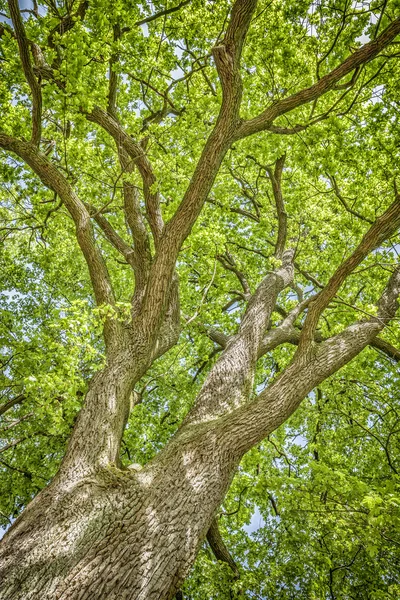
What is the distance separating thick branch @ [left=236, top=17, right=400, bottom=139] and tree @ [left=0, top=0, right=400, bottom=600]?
2 centimetres

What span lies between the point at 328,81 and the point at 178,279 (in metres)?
3.22

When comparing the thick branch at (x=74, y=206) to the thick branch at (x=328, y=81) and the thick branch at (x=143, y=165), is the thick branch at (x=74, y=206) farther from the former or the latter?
the thick branch at (x=328, y=81)

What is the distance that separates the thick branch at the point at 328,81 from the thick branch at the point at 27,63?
2.45m

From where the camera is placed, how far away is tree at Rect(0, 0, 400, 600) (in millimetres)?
2812

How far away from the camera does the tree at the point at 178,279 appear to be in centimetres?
281

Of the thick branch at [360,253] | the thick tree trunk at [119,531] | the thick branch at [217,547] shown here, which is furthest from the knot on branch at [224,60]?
the thick branch at [217,547]

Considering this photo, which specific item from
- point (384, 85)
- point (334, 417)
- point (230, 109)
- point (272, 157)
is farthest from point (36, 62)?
point (334, 417)

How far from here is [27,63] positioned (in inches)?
144

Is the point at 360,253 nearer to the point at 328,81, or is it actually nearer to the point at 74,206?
the point at 328,81

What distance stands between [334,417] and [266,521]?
9.84 ft

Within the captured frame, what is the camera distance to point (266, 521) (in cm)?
756

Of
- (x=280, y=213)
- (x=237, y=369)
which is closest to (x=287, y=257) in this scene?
(x=280, y=213)

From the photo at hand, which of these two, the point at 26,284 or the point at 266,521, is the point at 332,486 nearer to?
the point at 266,521

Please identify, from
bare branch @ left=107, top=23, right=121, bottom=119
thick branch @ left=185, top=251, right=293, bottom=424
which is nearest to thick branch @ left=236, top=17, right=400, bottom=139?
bare branch @ left=107, top=23, right=121, bottom=119
